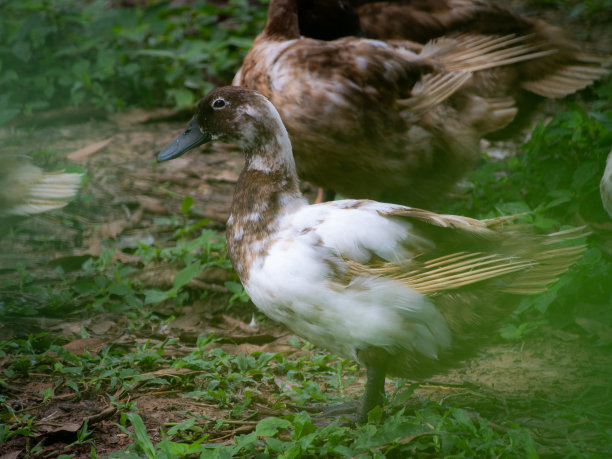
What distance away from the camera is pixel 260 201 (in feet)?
9.19

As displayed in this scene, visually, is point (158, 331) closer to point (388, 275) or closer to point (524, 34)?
point (388, 275)

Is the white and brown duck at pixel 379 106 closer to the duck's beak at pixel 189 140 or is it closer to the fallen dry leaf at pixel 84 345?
the duck's beak at pixel 189 140

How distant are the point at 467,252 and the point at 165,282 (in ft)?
6.41

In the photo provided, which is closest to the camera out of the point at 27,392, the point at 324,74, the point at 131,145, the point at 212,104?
the point at 27,392

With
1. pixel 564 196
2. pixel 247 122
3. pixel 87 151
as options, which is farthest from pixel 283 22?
pixel 564 196

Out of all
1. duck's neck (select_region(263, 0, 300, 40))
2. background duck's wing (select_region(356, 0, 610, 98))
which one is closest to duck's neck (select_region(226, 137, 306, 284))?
duck's neck (select_region(263, 0, 300, 40))

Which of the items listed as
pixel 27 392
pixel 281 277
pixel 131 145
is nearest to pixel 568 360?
pixel 281 277

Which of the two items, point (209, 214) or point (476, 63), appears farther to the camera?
point (209, 214)

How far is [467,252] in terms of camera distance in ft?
8.54

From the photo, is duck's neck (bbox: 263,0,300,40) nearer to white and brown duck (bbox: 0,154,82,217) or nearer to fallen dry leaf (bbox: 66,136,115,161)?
white and brown duck (bbox: 0,154,82,217)

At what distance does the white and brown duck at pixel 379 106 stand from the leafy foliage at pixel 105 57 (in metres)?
1.80

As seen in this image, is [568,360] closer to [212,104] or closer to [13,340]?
[212,104]

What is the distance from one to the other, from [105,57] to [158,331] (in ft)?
11.3

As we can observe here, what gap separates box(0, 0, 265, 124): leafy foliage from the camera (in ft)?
19.2
